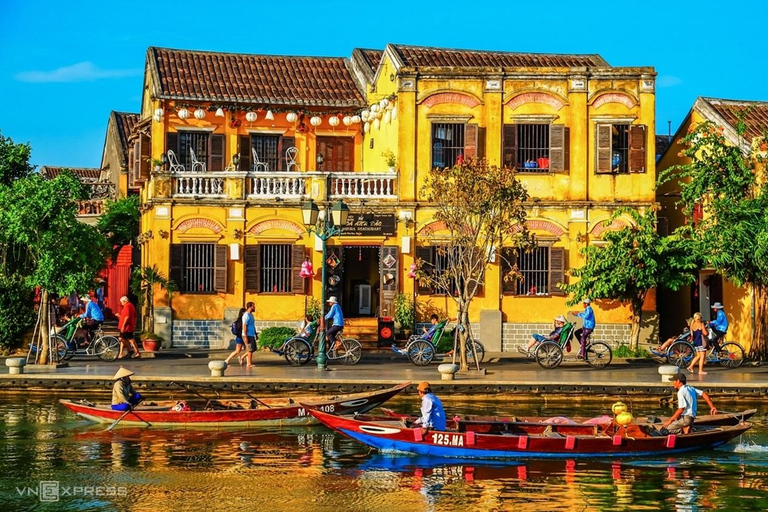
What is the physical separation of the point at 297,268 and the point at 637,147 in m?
10.5

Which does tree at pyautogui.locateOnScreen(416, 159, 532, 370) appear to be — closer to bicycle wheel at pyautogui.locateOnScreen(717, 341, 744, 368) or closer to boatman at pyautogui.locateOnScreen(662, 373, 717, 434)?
bicycle wheel at pyautogui.locateOnScreen(717, 341, 744, 368)

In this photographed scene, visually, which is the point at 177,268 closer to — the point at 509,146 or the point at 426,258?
the point at 426,258

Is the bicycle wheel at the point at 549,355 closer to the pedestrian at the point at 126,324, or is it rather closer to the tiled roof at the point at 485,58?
the pedestrian at the point at 126,324

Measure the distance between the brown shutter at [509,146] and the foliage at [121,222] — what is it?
545 inches

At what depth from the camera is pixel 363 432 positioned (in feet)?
65.2

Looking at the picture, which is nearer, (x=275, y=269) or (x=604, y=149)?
(x=604, y=149)

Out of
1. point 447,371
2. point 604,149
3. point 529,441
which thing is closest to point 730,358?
point 604,149

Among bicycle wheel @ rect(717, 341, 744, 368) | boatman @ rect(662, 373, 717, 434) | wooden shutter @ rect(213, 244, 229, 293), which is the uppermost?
wooden shutter @ rect(213, 244, 229, 293)

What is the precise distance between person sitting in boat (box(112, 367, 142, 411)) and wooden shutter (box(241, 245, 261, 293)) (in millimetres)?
11944

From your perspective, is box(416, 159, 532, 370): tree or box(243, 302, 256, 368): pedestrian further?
box(243, 302, 256, 368): pedestrian

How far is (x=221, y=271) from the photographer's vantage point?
34.2 m

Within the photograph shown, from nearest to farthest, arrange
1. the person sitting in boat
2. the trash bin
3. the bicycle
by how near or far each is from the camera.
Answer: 1. the person sitting in boat
2. the bicycle
3. the trash bin

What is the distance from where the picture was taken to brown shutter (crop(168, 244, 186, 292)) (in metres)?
34.0

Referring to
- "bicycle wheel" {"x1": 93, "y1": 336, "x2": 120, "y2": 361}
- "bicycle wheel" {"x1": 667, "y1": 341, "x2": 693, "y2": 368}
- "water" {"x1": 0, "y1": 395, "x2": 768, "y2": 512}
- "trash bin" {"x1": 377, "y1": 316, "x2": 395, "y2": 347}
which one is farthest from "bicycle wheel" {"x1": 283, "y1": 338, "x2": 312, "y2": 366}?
"bicycle wheel" {"x1": 667, "y1": 341, "x2": 693, "y2": 368}
